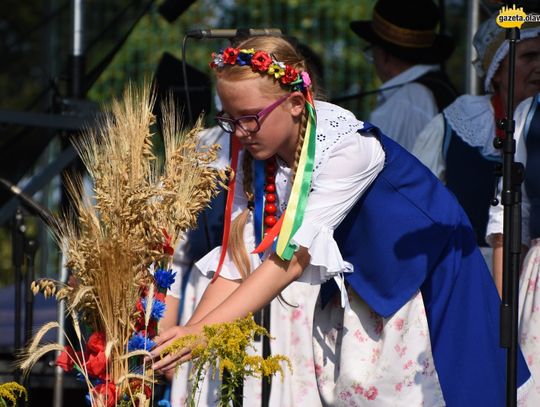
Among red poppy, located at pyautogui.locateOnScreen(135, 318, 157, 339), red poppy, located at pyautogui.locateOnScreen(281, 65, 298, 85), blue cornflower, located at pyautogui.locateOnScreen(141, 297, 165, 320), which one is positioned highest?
red poppy, located at pyautogui.locateOnScreen(281, 65, 298, 85)

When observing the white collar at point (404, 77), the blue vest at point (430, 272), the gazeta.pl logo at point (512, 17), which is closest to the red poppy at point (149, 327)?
the blue vest at point (430, 272)

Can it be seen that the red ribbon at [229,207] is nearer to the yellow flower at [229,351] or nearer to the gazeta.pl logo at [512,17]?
the yellow flower at [229,351]

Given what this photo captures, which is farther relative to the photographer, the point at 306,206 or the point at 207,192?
the point at 306,206

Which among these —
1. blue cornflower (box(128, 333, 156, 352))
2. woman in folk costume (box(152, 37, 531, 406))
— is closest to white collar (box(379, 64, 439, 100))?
woman in folk costume (box(152, 37, 531, 406))

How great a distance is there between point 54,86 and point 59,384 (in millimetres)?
1080

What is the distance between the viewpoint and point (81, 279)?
240 cm

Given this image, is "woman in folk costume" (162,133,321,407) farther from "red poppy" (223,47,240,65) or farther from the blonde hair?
"red poppy" (223,47,240,65)

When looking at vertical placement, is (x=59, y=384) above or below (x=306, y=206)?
below

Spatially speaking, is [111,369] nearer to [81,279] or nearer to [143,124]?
[81,279]

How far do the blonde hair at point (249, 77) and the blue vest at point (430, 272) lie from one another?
0.22 m

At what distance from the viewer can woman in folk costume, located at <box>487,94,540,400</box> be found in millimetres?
3246

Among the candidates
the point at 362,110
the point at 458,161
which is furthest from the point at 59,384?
the point at 362,110

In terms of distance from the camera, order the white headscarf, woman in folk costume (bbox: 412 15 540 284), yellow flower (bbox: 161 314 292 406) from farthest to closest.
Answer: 1. woman in folk costume (bbox: 412 15 540 284)
2. the white headscarf
3. yellow flower (bbox: 161 314 292 406)

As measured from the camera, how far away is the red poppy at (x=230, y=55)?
107 inches
